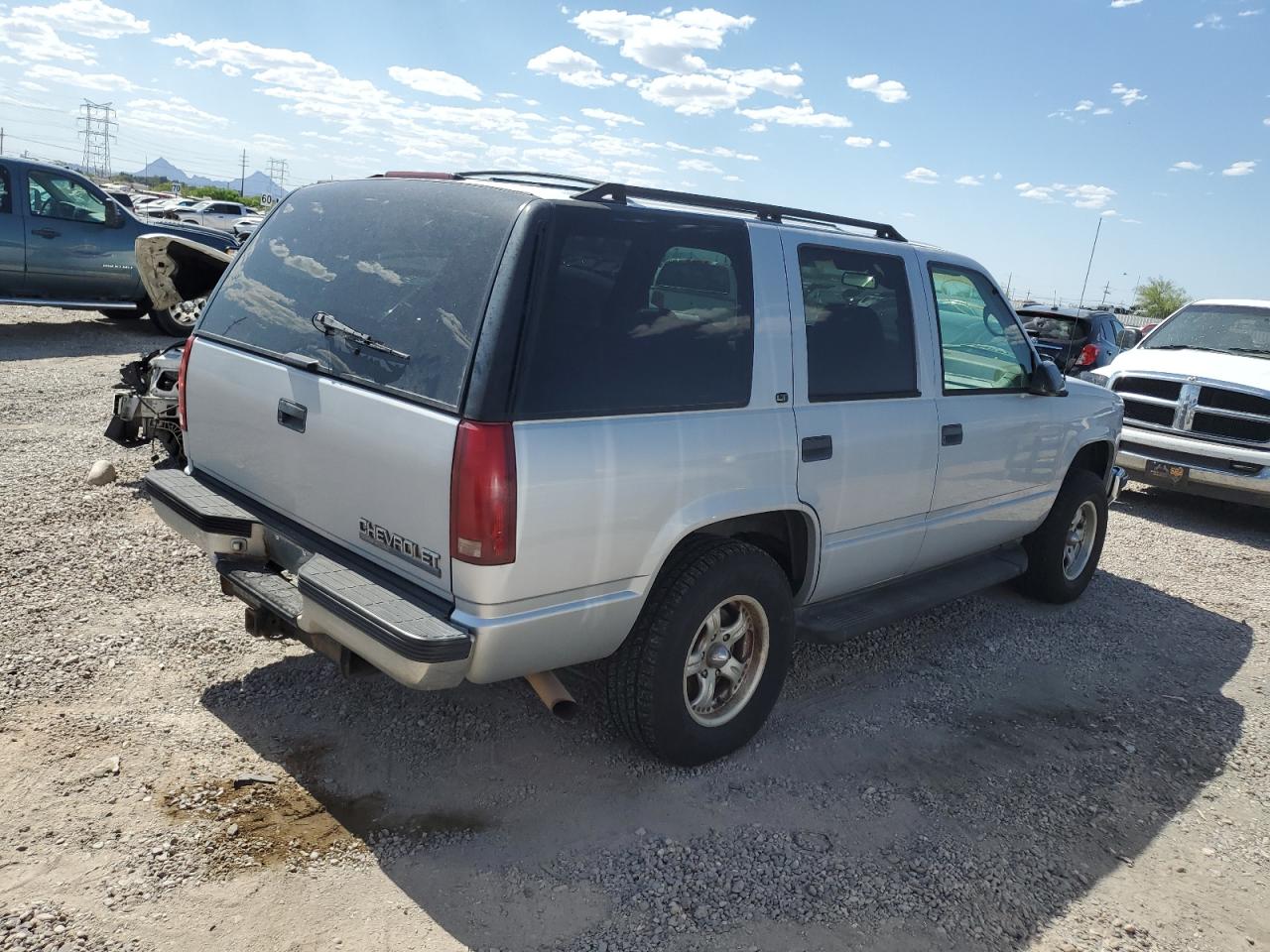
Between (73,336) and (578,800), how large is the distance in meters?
12.0

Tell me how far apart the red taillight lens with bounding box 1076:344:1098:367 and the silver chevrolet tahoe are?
823 cm

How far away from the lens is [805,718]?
4.19m

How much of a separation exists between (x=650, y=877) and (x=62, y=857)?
68.8 inches

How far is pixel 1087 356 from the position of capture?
11852 millimetres

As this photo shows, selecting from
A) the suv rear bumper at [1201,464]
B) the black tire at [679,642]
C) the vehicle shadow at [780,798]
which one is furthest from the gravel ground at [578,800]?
the suv rear bumper at [1201,464]

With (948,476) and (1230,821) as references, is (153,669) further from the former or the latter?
(1230,821)

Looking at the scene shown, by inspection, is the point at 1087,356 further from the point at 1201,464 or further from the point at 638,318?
the point at 638,318

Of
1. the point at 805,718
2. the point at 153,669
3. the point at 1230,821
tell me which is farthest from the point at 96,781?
the point at 1230,821

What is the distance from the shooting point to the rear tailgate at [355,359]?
9.59 ft

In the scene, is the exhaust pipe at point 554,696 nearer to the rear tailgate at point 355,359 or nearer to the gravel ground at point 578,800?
the gravel ground at point 578,800

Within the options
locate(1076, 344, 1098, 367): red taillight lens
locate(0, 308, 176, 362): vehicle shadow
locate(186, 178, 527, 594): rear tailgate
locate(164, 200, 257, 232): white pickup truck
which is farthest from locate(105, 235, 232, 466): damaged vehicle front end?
locate(164, 200, 257, 232): white pickup truck

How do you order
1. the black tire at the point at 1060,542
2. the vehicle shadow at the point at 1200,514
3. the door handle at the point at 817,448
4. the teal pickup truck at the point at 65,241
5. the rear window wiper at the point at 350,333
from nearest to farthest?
the rear window wiper at the point at 350,333 < the door handle at the point at 817,448 < the black tire at the point at 1060,542 < the vehicle shadow at the point at 1200,514 < the teal pickup truck at the point at 65,241

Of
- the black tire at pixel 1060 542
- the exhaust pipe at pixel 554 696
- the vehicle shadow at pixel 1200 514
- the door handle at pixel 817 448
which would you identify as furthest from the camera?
the vehicle shadow at pixel 1200 514

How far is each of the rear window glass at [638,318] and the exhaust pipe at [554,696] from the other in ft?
3.07
